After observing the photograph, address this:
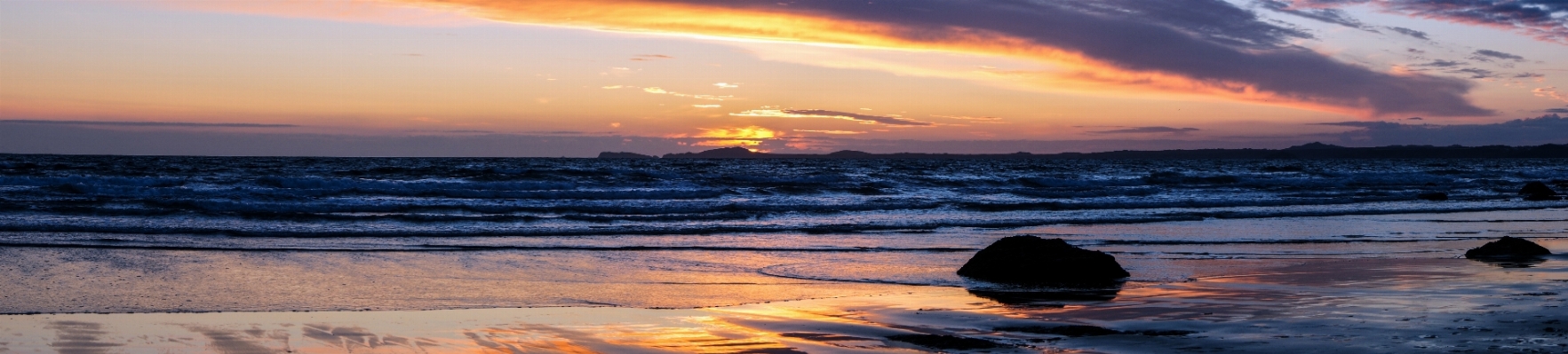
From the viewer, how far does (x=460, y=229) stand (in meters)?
18.6

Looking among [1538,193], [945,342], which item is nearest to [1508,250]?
[945,342]

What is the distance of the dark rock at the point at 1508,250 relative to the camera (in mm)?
13109

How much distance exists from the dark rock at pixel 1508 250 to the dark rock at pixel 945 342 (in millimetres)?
9123

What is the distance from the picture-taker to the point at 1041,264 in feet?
36.2

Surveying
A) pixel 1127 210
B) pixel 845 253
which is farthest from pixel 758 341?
pixel 1127 210

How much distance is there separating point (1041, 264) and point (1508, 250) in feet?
20.5

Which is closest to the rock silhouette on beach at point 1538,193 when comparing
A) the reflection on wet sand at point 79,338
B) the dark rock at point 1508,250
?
the dark rock at point 1508,250

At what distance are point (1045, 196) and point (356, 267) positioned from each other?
86.2 ft

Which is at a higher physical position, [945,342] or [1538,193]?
[945,342]

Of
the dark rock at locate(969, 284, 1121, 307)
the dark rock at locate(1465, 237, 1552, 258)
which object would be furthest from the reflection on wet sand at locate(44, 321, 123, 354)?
the dark rock at locate(1465, 237, 1552, 258)

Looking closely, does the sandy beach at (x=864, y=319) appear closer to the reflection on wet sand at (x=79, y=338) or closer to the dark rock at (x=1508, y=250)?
the reflection on wet sand at (x=79, y=338)

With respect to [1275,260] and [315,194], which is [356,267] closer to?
[1275,260]

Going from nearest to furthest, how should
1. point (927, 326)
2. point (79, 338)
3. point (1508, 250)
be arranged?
point (79, 338) → point (927, 326) → point (1508, 250)

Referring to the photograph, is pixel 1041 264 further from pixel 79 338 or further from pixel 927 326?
pixel 79 338
